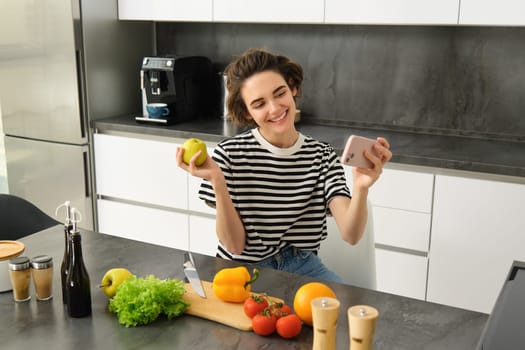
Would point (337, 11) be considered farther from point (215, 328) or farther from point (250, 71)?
point (215, 328)

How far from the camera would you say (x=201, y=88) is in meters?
3.61

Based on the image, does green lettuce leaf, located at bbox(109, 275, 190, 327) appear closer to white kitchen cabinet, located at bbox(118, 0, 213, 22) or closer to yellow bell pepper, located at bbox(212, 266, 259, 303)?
yellow bell pepper, located at bbox(212, 266, 259, 303)

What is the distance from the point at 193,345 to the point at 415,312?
1.69 ft

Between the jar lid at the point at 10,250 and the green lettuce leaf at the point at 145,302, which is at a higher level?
the jar lid at the point at 10,250

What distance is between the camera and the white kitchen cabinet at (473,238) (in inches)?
100.0

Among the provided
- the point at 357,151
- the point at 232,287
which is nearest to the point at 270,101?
the point at 357,151

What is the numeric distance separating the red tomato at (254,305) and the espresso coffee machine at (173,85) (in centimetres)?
205

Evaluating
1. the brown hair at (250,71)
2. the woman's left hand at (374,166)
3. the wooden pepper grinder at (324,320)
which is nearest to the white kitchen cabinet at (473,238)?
the brown hair at (250,71)

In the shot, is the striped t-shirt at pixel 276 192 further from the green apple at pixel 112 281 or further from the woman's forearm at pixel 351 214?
the green apple at pixel 112 281

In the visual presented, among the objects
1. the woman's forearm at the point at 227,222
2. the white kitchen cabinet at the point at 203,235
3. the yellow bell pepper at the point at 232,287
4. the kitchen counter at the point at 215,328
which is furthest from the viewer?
the white kitchen cabinet at the point at 203,235

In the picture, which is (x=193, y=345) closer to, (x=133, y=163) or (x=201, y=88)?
(x=133, y=163)

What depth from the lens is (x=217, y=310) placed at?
4.76ft

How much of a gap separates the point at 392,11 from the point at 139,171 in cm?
153

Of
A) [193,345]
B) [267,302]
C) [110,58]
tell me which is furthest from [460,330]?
[110,58]
